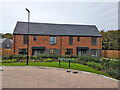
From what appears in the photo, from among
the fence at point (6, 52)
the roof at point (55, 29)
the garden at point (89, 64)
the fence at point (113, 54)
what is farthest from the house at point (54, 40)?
the garden at point (89, 64)

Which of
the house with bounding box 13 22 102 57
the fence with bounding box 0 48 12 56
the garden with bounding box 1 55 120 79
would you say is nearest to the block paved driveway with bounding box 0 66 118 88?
the garden with bounding box 1 55 120 79

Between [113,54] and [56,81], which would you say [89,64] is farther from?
[113,54]

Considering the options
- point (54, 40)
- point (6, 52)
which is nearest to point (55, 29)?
point (54, 40)

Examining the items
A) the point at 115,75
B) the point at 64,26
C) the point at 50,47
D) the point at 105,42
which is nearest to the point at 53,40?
the point at 50,47

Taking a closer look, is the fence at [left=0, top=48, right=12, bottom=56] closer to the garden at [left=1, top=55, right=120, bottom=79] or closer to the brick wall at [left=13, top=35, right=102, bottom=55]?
the brick wall at [left=13, top=35, right=102, bottom=55]

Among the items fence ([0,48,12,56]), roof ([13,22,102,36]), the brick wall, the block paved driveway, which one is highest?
roof ([13,22,102,36])

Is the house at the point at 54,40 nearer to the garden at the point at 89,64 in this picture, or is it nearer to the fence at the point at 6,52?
the fence at the point at 6,52

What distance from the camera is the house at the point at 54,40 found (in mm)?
20094

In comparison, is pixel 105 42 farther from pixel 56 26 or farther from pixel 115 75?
pixel 115 75

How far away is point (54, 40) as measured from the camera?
69.9 feet

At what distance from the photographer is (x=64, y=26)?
25281 mm

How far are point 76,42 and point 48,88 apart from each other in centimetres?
1828

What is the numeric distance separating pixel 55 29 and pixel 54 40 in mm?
3941

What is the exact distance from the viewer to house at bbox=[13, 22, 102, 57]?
20.1 meters
